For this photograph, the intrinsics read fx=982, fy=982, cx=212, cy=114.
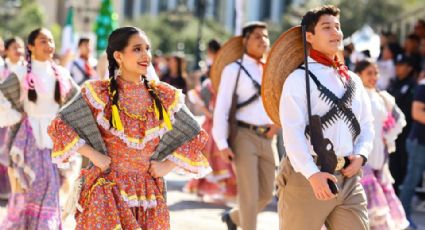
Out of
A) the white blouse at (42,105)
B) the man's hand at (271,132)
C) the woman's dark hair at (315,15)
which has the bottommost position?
the man's hand at (271,132)

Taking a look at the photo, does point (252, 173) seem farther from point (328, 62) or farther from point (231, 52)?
point (328, 62)

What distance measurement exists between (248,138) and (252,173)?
32cm

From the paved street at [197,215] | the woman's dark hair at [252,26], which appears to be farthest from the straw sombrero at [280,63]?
the paved street at [197,215]

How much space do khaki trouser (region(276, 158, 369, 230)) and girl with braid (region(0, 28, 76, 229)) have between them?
9.38 ft

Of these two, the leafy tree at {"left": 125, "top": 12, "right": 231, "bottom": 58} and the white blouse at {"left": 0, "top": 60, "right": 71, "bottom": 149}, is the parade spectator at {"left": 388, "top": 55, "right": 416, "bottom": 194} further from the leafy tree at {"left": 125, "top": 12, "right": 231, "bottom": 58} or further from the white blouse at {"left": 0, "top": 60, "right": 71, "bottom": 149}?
the leafy tree at {"left": 125, "top": 12, "right": 231, "bottom": 58}

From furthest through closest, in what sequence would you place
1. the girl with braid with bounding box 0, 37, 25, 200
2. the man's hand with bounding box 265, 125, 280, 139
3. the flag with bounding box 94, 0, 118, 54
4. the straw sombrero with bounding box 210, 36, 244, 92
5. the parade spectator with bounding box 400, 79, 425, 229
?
the flag with bounding box 94, 0, 118, 54 < the girl with braid with bounding box 0, 37, 25, 200 < the parade spectator with bounding box 400, 79, 425, 229 < the straw sombrero with bounding box 210, 36, 244, 92 < the man's hand with bounding box 265, 125, 280, 139

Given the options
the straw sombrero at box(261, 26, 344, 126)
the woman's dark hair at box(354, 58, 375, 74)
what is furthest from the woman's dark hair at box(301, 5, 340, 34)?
the woman's dark hair at box(354, 58, 375, 74)

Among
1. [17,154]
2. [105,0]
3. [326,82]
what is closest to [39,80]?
[17,154]

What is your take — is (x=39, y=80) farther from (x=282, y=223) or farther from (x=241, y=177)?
(x=282, y=223)

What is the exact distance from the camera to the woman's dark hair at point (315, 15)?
19.1 ft

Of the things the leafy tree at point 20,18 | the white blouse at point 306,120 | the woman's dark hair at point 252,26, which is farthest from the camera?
the leafy tree at point 20,18

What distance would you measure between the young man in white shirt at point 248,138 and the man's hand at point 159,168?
2587mm

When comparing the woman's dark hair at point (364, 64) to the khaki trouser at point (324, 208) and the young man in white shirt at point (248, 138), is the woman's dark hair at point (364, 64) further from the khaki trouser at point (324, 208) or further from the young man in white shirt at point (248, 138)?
the khaki trouser at point (324, 208)

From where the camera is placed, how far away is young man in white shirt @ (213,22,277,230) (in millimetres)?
8352
